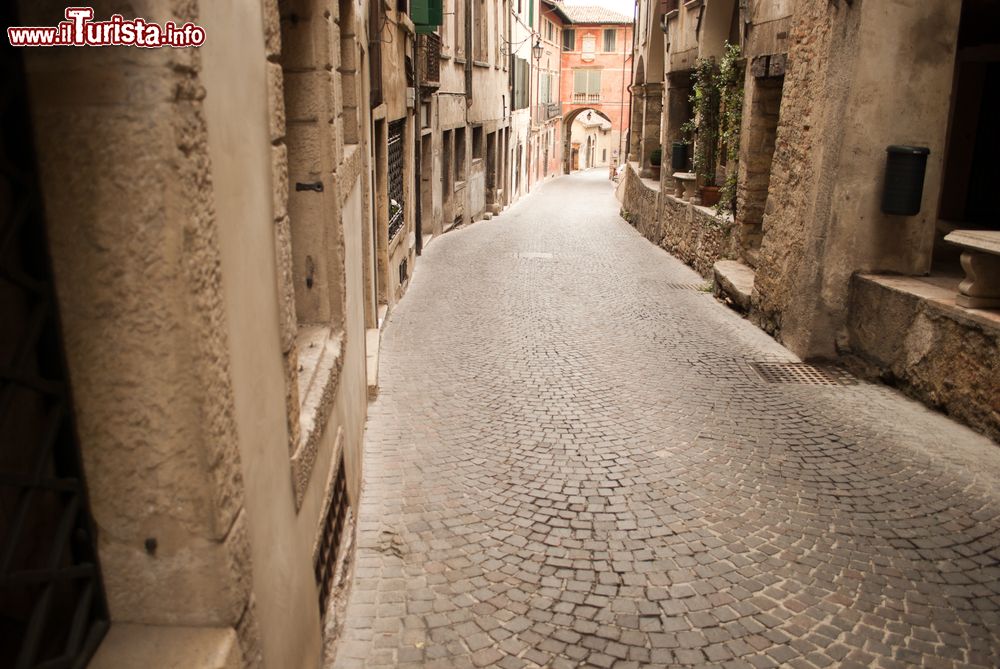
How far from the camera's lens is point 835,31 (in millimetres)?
7426

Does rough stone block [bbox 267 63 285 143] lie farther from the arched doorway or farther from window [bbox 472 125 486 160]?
the arched doorway

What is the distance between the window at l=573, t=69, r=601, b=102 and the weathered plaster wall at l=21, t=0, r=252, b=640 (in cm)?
5065

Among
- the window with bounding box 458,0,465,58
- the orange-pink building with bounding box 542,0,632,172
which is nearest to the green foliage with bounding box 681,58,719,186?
the window with bounding box 458,0,465,58

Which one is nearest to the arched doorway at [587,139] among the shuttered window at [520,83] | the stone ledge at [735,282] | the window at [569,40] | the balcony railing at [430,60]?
the window at [569,40]

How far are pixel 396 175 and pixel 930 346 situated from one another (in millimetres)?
7647

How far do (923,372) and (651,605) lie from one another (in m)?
3.90

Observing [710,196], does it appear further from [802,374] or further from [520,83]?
[520,83]

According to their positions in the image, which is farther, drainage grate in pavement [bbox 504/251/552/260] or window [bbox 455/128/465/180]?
window [bbox 455/128/465/180]

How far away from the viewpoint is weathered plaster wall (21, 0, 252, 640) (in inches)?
63.0

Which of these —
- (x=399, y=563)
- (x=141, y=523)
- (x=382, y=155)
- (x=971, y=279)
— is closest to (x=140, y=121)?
(x=141, y=523)

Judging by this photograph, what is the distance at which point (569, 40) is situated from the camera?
50.0 metres

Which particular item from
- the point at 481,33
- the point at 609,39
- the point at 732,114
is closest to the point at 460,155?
the point at 481,33

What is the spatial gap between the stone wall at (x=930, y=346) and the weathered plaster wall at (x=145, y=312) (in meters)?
5.70

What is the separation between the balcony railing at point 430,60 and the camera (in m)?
12.9
